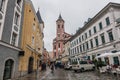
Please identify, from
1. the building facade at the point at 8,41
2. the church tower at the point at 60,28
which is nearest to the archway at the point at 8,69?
the building facade at the point at 8,41

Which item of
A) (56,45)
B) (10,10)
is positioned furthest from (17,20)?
(56,45)

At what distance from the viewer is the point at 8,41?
11688 mm

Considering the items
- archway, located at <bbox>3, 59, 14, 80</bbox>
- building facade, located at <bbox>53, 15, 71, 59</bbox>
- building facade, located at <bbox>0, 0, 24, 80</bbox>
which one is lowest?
archway, located at <bbox>3, 59, 14, 80</bbox>

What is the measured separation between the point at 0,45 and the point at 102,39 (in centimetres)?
2012

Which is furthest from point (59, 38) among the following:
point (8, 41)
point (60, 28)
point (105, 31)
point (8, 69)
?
point (8, 41)

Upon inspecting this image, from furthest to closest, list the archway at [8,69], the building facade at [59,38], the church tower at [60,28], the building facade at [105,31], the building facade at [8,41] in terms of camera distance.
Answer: the church tower at [60,28]
the building facade at [59,38]
the building facade at [105,31]
the archway at [8,69]
the building facade at [8,41]

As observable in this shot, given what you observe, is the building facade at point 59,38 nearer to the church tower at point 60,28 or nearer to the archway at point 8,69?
the church tower at point 60,28

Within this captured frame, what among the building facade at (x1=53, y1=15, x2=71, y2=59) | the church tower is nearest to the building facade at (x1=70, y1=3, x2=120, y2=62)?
the building facade at (x1=53, y1=15, x2=71, y2=59)

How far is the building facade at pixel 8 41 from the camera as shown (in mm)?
10461

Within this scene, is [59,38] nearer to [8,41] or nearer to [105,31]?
[105,31]

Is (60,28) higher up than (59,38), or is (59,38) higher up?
(60,28)

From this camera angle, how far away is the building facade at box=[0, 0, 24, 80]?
1046 cm

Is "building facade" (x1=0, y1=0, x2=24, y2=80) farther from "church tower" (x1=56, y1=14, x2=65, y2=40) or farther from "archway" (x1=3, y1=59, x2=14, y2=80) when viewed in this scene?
"church tower" (x1=56, y1=14, x2=65, y2=40)

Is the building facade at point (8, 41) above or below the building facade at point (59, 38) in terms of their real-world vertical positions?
below
